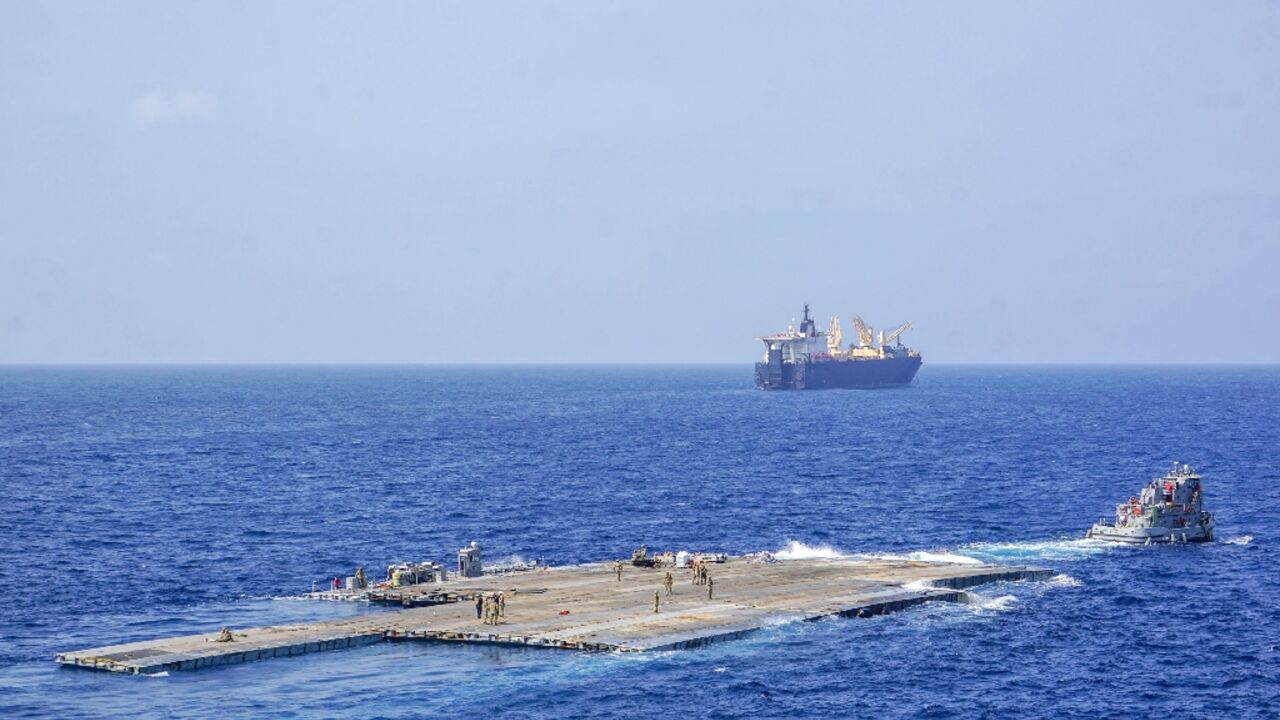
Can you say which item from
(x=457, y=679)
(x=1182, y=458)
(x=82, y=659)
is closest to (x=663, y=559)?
(x=457, y=679)

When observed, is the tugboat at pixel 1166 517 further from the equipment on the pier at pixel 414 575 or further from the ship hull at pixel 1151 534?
the equipment on the pier at pixel 414 575

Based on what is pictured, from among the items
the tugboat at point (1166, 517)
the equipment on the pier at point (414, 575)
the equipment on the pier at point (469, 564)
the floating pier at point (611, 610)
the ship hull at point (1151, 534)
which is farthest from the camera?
the ship hull at point (1151, 534)

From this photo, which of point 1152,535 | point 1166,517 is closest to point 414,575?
point 1152,535

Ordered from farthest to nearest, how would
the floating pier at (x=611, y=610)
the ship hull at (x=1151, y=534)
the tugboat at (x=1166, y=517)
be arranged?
1. the ship hull at (x=1151, y=534)
2. the tugboat at (x=1166, y=517)
3. the floating pier at (x=611, y=610)

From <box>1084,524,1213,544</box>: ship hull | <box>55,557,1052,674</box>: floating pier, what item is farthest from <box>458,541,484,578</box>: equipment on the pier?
<box>1084,524,1213,544</box>: ship hull

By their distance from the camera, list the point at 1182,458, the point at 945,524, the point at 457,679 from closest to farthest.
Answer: the point at 457,679
the point at 945,524
the point at 1182,458

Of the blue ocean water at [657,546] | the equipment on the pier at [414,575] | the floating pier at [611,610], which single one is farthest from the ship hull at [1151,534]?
the equipment on the pier at [414,575]

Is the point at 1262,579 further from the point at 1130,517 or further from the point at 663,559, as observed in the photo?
the point at 663,559
